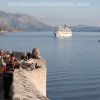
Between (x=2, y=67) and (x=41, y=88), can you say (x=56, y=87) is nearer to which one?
(x=41, y=88)

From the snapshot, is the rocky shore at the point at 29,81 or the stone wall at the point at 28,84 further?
the rocky shore at the point at 29,81

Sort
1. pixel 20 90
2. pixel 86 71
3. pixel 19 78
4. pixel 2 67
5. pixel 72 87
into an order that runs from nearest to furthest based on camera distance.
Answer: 1. pixel 20 90
2. pixel 19 78
3. pixel 2 67
4. pixel 72 87
5. pixel 86 71

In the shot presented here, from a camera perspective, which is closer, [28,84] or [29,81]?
[28,84]

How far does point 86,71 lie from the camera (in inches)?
1896

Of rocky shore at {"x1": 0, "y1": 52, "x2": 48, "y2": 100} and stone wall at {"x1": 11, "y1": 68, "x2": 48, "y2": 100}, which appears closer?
stone wall at {"x1": 11, "y1": 68, "x2": 48, "y2": 100}

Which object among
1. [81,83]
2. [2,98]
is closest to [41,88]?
[2,98]

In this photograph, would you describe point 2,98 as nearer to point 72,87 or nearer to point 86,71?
point 72,87

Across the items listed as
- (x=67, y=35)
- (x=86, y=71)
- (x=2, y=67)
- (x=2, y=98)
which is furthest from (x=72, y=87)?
(x=67, y=35)

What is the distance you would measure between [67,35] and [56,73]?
153879 millimetres

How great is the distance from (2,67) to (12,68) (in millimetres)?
868

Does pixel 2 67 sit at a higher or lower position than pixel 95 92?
higher

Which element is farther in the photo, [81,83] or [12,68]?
[81,83]

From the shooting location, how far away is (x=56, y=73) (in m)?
44.7

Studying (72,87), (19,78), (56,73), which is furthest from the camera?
(56,73)
